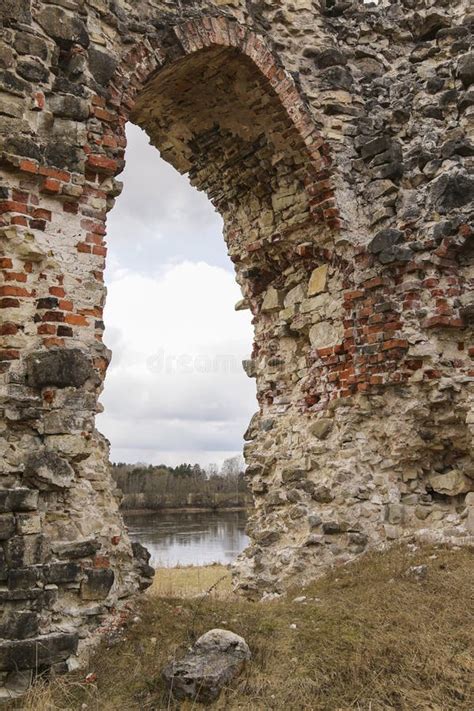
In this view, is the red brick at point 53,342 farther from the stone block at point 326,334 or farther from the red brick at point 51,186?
the stone block at point 326,334

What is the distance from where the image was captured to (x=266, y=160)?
6.74m

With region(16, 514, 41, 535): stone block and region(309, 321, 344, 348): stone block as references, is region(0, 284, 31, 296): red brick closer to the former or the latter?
region(16, 514, 41, 535): stone block

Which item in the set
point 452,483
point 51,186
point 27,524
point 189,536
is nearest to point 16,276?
point 51,186

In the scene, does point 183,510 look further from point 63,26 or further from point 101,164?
point 63,26

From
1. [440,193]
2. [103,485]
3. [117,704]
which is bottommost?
[117,704]

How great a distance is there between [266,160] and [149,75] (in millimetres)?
1870

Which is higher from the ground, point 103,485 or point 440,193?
point 440,193

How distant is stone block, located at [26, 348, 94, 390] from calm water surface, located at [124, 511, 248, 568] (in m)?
6.94

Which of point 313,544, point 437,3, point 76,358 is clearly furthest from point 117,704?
point 437,3

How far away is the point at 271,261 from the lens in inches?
280

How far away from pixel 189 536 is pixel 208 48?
15812 millimetres

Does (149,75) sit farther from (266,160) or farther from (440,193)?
(440,193)

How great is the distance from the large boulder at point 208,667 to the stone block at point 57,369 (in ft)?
5.59

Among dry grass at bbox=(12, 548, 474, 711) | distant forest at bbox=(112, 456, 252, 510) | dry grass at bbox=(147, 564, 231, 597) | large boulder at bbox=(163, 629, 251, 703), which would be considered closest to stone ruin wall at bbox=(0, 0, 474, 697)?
dry grass at bbox=(12, 548, 474, 711)
